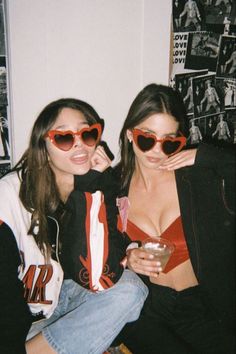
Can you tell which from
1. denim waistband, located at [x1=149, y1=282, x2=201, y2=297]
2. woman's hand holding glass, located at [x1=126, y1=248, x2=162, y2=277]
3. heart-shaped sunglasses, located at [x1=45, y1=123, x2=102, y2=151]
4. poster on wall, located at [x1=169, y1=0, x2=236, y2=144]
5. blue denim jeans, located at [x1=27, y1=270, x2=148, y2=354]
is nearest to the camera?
blue denim jeans, located at [x1=27, y1=270, x2=148, y2=354]

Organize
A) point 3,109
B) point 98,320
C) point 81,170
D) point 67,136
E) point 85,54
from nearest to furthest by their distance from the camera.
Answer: point 98,320, point 67,136, point 81,170, point 3,109, point 85,54

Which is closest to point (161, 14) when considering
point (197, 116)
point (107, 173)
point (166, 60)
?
point (166, 60)

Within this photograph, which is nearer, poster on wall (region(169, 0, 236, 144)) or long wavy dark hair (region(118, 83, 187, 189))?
long wavy dark hair (region(118, 83, 187, 189))

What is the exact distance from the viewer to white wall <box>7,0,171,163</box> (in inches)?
87.7

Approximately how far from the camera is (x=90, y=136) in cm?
204

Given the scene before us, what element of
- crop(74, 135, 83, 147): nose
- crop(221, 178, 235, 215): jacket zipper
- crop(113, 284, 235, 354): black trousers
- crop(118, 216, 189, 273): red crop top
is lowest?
crop(113, 284, 235, 354): black trousers

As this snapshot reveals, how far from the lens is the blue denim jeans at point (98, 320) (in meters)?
1.72

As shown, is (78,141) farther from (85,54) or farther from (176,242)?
(176,242)

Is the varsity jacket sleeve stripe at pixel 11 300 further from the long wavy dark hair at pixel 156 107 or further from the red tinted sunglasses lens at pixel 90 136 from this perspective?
the long wavy dark hair at pixel 156 107

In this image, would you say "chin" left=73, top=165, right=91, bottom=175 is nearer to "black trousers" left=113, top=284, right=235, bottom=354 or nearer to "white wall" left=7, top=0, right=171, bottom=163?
"white wall" left=7, top=0, right=171, bottom=163

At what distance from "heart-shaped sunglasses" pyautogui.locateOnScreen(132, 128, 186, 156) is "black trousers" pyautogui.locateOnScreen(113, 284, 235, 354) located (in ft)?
2.89

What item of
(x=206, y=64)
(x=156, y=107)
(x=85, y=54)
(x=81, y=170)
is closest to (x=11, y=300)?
(x=81, y=170)

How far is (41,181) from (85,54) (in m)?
0.99

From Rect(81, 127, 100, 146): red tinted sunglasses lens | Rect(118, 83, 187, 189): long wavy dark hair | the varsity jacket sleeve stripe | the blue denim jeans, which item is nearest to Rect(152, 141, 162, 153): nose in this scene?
Rect(118, 83, 187, 189): long wavy dark hair
